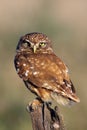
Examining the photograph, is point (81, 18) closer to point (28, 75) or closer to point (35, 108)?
point (28, 75)

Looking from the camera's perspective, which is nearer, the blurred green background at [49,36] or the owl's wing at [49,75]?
the owl's wing at [49,75]

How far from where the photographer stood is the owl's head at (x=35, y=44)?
5652 millimetres

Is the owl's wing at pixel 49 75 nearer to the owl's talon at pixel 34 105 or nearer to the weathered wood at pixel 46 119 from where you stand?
the owl's talon at pixel 34 105

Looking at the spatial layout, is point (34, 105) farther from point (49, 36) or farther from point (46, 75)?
point (49, 36)

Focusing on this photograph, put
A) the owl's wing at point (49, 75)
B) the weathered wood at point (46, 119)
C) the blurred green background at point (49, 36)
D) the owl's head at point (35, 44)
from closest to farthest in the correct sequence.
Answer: the weathered wood at point (46, 119)
the owl's wing at point (49, 75)
the owl's head at point (35, 44)
the blurred green background at point (49, 36)

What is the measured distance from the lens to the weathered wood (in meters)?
4.04

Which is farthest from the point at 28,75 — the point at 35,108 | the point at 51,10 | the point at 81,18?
the point at 81,18

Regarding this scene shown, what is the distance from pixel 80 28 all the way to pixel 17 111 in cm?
381

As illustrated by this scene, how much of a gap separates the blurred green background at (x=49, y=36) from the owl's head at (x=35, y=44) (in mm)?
1322

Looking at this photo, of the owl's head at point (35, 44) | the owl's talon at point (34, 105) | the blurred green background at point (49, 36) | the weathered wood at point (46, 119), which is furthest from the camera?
the blurred green background at point (49, 36)

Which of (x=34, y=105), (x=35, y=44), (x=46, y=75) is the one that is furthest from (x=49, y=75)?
(x=35, y=44)

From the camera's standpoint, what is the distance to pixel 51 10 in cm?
1128

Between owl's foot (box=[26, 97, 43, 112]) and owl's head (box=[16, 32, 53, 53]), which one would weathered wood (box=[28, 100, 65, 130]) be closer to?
owl's foot (box=[26, 97, 43, 112])

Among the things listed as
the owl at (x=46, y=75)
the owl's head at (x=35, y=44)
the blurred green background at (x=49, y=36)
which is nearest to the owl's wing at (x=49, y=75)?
A: the owl at (x=46, y=75)
